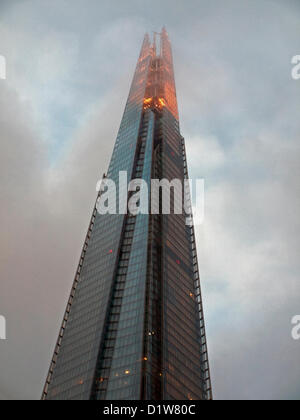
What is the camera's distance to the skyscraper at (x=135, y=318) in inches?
4700

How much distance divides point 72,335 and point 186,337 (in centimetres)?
3438

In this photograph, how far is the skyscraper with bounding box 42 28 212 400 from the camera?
119375mm

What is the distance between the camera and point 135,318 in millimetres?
129750

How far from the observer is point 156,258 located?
149 m

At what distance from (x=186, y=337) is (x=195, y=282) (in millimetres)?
26738
